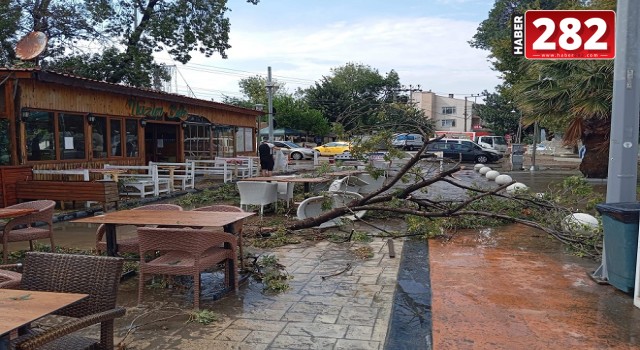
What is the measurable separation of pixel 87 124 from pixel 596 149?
15.4 meters

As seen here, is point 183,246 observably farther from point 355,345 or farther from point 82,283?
point 355,345

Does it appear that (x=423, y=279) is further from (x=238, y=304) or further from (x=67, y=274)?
(x=67, y=274)

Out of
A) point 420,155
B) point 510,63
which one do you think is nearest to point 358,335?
point 420,155

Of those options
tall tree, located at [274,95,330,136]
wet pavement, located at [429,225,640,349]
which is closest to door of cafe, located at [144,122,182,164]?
wet pavement, located at [429,225,640,349]

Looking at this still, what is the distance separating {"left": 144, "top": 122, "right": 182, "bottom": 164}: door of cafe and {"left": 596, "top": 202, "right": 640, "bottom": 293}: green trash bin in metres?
14.9

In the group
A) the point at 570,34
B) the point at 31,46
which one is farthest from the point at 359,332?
the point at 31,46

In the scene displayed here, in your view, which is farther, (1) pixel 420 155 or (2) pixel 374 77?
(2) pixel 374 77

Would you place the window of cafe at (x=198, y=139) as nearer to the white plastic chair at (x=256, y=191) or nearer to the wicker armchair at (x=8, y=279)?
the white plastic chair at (x=256, y=191)

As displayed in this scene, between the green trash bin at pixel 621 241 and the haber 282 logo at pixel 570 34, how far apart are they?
268 cm

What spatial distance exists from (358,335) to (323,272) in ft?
6.00

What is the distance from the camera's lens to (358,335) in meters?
3.72

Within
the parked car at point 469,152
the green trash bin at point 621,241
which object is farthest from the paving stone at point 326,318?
the parked car at point 469,152

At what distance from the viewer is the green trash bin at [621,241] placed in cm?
444

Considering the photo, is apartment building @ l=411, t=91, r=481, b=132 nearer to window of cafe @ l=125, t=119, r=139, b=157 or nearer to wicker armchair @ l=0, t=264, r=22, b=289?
window of cafe @ l=125, t=119, r=139, b=157
